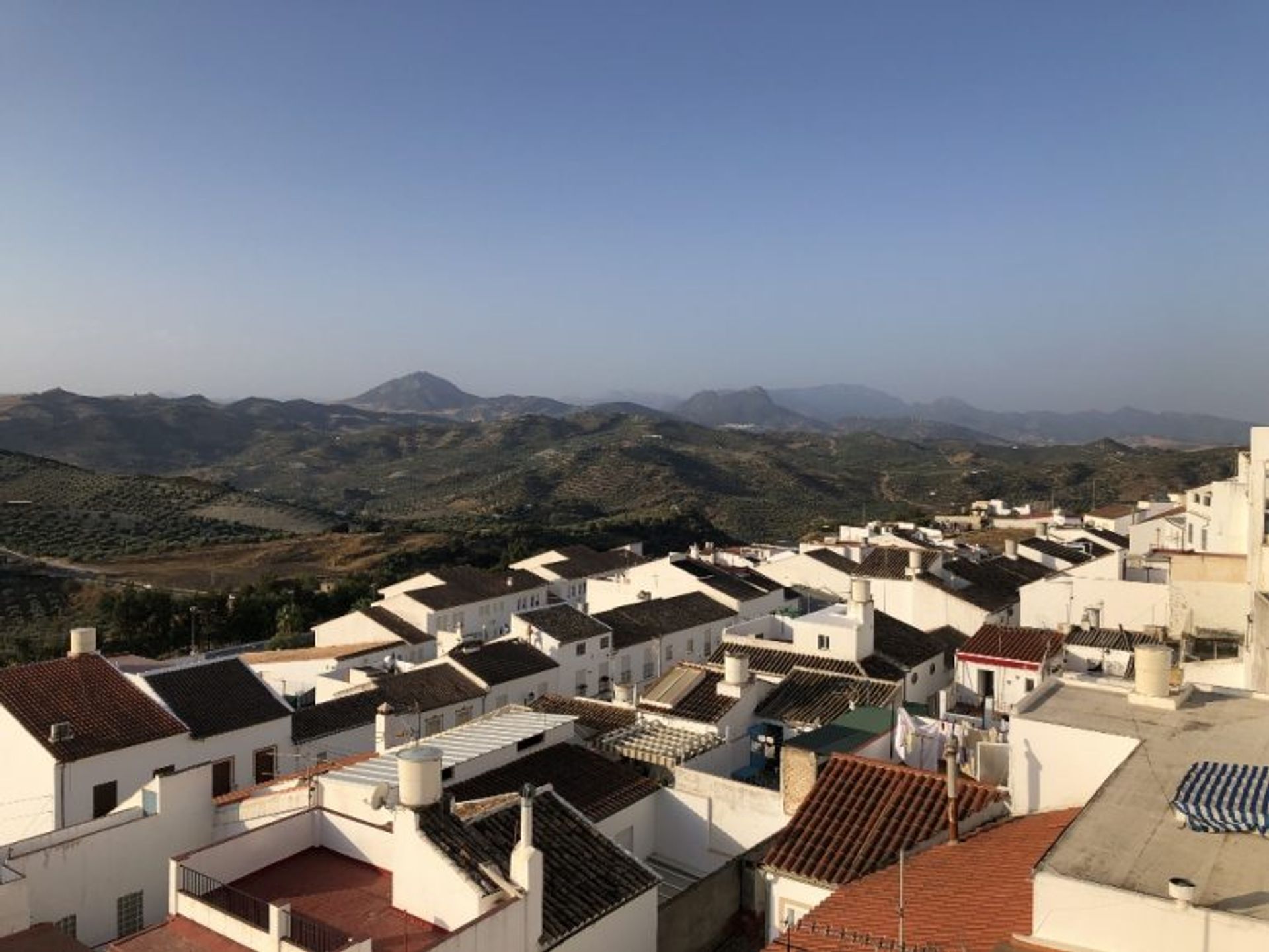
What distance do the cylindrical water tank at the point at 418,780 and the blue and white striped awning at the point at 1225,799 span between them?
8052 millimetres

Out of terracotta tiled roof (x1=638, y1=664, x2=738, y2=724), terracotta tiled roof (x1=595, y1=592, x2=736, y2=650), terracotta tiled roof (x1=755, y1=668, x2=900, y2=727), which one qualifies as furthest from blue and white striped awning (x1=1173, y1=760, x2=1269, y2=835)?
terracotta tiled roof (x1=595, y1=592, x2=736, y2=650)

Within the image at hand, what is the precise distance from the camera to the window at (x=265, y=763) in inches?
930

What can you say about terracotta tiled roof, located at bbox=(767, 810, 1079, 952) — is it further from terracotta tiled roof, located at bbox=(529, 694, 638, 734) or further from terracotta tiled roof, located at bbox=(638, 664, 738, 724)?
terracotta tiled roof, located at bbox=(638, 664, 738, 724)

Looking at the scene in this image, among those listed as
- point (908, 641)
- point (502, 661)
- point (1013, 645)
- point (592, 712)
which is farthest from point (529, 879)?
point (908, 641)

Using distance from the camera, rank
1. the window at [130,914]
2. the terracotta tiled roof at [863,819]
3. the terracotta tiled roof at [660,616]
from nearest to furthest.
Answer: the terracotta tiled roof at [863,819] → the window at [130,914] → the terracotta tiled roof at [660,616]

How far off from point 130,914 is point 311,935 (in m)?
6.19

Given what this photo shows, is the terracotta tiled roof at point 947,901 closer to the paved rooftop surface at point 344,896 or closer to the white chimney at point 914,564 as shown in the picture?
the paved rooftop surface at point 344,896

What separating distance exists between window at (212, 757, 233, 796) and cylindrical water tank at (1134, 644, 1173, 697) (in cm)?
1930

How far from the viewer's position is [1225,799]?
9227mm

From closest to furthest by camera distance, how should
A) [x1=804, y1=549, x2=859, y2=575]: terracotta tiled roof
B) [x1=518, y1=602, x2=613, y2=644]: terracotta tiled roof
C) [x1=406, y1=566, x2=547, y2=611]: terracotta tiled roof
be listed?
1. [x1=518, y1=602, x2=613, y2=644]: terracotta tiled roof
2. [x1=406, y1=566, x2=547, y2=611]: terracotta tiled roof
3. [x1=804, y1=549, x2=859, y2=575]: terracotta tiled roof

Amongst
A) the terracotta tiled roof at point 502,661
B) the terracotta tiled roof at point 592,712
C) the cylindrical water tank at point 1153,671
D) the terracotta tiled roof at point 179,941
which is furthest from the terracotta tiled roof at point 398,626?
the cylindrical water tank at point 1153,671

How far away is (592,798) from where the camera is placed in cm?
1529

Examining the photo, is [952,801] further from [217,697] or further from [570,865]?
[217,697]

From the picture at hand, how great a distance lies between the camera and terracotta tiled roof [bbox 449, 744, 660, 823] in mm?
14922
